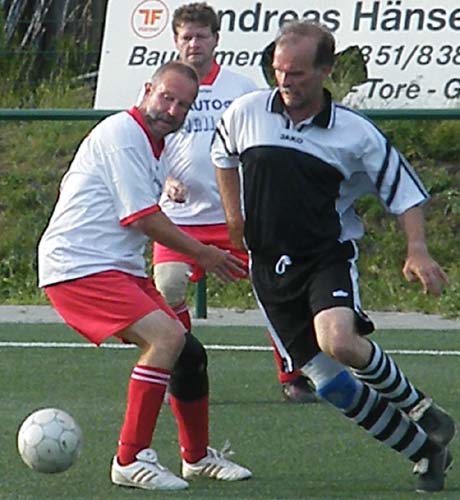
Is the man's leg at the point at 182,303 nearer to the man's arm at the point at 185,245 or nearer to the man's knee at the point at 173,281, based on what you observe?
the man's knee at the point at 173,281

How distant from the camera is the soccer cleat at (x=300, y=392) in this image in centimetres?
852

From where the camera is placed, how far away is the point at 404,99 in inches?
544

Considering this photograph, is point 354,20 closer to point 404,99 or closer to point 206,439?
point 404,99

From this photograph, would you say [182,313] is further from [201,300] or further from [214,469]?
[201,300]

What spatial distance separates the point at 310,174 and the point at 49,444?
1.37m

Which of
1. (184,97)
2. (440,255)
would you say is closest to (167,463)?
(184,97)

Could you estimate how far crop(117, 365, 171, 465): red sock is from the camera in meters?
6.55

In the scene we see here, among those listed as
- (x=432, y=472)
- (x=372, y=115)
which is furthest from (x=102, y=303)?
(x=372, y=115)

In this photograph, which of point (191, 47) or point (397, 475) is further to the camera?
point (191, 47)

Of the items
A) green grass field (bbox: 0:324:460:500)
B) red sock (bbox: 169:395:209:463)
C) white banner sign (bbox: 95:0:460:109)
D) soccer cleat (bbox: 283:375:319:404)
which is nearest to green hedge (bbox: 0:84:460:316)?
white banner sign (bbox: 95:0:460:109)

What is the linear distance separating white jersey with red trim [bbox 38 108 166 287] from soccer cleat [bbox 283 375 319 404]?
199 cm

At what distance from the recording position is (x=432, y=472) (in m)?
6.54

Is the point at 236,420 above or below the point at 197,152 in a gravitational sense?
below

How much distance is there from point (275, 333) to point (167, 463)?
0.73 m
